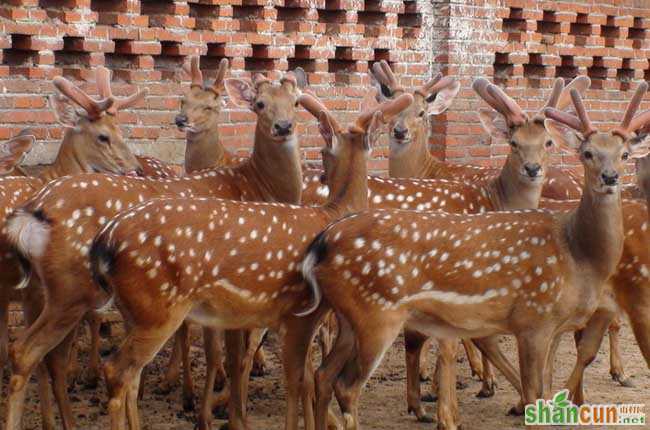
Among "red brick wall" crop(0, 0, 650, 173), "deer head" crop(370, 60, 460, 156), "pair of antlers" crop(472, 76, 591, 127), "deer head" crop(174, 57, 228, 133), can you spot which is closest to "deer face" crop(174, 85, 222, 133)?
"deer head" crop(174, 57, 228, 133)

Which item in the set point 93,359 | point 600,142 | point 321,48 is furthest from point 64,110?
point 600,142

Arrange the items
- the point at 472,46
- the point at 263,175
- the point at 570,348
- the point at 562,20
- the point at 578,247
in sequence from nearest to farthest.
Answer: the point at 578,247
the point at 263,175
the point at 570,348
the point at 472,46
the point at 562,20

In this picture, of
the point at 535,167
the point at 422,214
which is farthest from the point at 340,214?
the point at 535,167

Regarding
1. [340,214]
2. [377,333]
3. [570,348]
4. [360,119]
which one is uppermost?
[360,119]

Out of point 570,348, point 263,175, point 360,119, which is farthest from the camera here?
point 570,348

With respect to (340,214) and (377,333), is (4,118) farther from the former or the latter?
(377,333)

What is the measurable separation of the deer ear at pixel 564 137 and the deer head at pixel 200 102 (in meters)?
2.49

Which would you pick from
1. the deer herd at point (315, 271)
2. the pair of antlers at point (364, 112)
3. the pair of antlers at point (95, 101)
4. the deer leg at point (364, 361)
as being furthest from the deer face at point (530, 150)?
the pair of antlers at point (95, 101)

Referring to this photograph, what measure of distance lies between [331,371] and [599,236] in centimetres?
147

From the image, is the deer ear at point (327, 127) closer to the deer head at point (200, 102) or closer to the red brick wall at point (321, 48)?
the deer head at point (200, 102)

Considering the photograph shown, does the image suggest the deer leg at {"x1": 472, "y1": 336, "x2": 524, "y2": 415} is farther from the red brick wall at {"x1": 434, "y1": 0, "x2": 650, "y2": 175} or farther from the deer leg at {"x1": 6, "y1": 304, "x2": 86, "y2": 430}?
the red brick wall at {"x1": 434, "y1": 0, "x2": 650, "y2": 175}

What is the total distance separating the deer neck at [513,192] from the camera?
8.70 meters

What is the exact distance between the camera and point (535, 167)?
855 centimetres

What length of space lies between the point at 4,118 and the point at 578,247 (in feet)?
12.2
